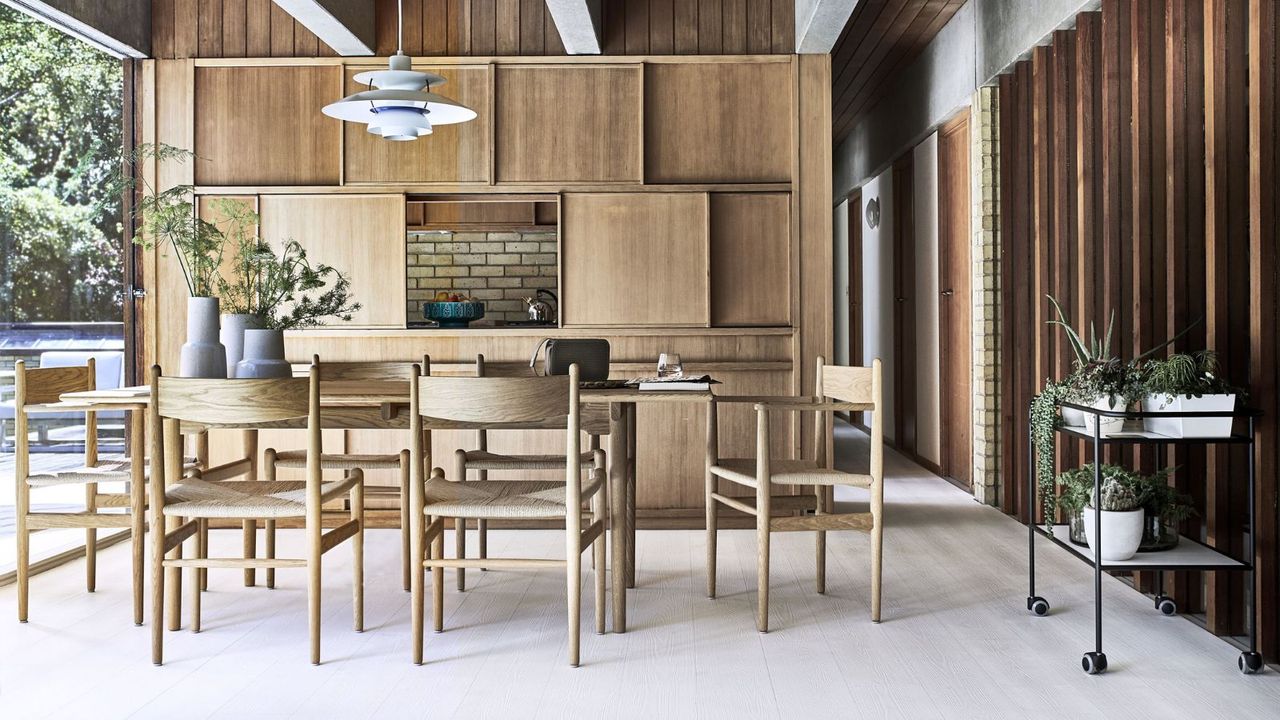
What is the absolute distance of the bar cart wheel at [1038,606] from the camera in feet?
11.0

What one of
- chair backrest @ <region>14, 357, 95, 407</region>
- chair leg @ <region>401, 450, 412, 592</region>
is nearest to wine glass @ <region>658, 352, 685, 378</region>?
chair leg @ <region>401, 450, 412, 592</region>

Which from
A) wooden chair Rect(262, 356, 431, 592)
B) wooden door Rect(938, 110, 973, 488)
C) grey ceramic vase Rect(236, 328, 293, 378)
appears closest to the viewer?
grey ceramic vase Rect(236, 328, 293, 378)

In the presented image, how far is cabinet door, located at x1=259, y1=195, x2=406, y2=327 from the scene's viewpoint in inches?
198

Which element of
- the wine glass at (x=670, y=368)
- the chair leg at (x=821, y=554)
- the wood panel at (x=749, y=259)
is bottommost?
the chair leg at (x=821, y=554)

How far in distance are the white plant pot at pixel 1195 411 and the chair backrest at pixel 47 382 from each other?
3512 millimetres

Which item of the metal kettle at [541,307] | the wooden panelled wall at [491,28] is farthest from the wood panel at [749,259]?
the metal kettle at [541,307]

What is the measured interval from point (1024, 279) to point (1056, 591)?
1.78 metres

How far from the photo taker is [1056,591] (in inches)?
146

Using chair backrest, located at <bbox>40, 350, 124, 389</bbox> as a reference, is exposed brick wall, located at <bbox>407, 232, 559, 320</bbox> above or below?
above

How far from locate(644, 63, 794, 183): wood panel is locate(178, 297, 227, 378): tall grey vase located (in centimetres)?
235

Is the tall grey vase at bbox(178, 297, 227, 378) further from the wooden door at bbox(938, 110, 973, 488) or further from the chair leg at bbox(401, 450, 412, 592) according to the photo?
the wooden door at bbox(938, 110, 973, 488)

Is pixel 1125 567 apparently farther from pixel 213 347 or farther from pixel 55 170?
pixel 55 170

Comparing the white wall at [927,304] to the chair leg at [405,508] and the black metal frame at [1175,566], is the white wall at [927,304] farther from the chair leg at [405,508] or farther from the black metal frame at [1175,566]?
the chair leg at [405,508]

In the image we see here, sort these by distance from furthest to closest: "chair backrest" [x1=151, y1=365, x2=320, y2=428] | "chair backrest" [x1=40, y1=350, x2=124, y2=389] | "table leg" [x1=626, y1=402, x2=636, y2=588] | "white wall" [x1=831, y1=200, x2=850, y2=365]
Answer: "white wall" [x1=831, y1=200, x2=850, y2=365]
"chair backrest" [x1=40, y1=350, x2=124, y2=389]
"table leg" [x1=626, y1=402, x2=636, y2=588]
"chair backrest" [x1=151, y1=365, x2=320, y2=428]
